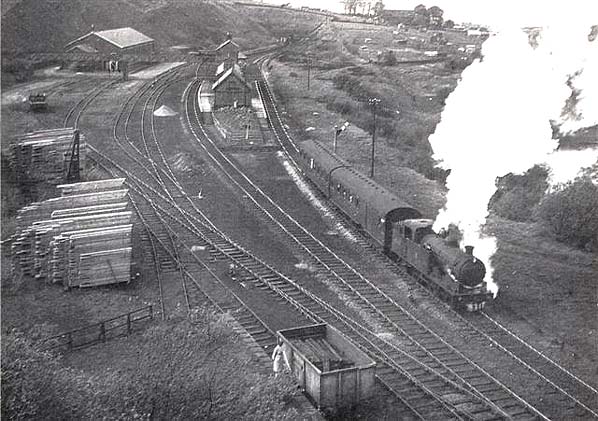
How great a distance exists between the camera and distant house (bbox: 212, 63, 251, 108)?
158ft

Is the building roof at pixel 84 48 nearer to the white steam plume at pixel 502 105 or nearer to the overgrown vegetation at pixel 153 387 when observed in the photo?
the white steam plume at pixel 502 105

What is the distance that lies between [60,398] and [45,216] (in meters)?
11.8

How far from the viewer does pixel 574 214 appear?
27.5 m

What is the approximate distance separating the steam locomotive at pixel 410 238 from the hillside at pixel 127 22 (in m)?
23.9

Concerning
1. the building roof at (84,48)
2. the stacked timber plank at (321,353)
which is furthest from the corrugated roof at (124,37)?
the stacked timber plank at (321,353)

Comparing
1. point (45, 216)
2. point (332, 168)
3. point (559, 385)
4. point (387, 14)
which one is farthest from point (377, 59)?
point (559, 385)

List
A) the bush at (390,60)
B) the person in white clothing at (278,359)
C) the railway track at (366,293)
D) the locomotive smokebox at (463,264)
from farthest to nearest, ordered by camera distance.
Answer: the bush at (390,60) → the locomotive smokebox at (463,264) → the railway track at (366,293) → the person in white clothing at (278,359)

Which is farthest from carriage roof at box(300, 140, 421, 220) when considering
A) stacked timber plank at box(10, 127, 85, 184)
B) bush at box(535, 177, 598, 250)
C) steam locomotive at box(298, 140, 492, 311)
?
stacked timber plank at box(10, 127, 85, 184)

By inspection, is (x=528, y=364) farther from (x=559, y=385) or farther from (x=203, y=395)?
(x=203, y=395)

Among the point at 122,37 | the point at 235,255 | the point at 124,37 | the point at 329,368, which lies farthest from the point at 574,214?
the point at 124,37

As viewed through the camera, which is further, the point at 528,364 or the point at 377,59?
the point at 377,59

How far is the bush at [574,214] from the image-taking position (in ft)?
88.3

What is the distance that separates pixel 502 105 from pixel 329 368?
13369 mm

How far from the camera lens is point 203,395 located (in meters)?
13.7
